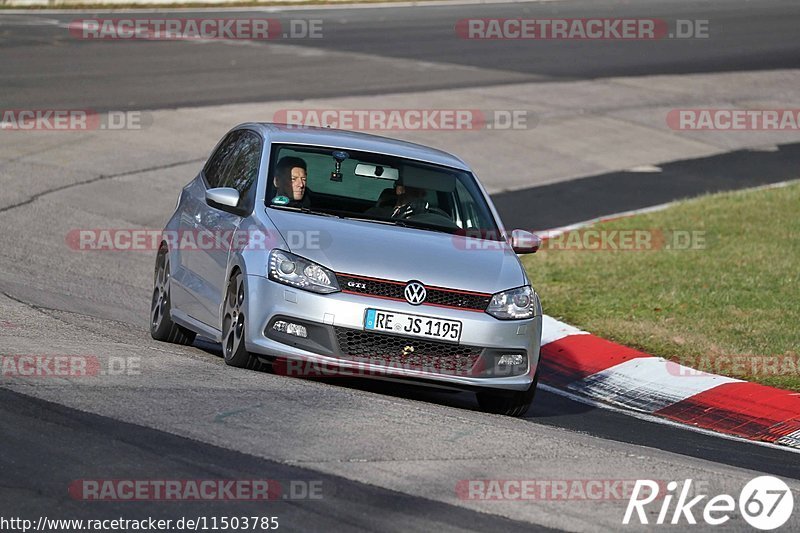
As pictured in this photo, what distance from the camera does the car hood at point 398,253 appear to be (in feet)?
28.1

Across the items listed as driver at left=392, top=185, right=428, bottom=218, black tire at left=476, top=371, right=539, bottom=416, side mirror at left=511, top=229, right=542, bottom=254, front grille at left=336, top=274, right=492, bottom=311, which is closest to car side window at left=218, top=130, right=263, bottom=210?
driver at left=392, top=185, right=428, bottom=218

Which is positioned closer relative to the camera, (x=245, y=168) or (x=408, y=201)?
(x=408, y=201)

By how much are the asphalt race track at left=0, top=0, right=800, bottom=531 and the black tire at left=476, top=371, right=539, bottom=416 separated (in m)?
0.24

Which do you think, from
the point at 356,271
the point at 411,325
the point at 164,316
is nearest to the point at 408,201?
the point at 356,271

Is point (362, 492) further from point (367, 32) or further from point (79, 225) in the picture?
point (367, 32)

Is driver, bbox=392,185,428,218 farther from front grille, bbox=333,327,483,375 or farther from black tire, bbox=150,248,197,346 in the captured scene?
black tire, bbox=150,248,197,346

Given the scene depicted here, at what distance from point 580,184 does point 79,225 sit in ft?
25.3

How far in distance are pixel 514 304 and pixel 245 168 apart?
2.35 m

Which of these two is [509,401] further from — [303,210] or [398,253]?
[303,210]

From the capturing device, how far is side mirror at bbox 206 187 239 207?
9297 mm

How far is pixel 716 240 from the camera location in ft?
52.4

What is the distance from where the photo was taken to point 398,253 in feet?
28.6

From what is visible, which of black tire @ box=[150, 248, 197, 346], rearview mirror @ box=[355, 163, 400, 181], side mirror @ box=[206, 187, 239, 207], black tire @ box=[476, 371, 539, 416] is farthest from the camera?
black tire @ box=[150, 248, 197, 346]

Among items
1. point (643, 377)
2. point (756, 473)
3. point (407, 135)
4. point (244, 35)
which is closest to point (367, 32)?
point (244, 35)
